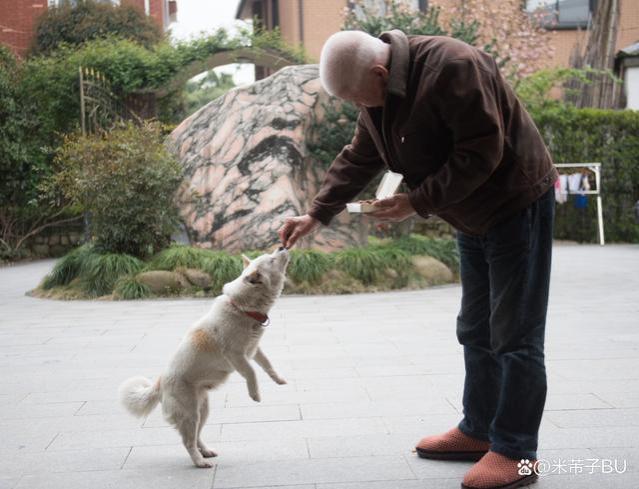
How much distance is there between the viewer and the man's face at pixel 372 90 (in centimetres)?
298

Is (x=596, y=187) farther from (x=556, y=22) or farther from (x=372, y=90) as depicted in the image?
(x=372, y=90)

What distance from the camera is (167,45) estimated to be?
15984mm

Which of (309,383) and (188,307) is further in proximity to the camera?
(188,307)

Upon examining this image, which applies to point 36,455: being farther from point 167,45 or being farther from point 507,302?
point 167,45

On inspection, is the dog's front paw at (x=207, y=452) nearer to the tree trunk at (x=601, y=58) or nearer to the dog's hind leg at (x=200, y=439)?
the dog's hind leg at (x=200, y=439)

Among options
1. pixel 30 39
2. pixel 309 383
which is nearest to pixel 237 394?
pixel 309 383

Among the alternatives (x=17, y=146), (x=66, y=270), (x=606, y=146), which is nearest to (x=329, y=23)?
(x=606, y=146)

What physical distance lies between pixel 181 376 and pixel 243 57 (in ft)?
44.1

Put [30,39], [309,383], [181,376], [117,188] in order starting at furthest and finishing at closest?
1. [30,39]
2. [117,188]
3. [309,383]
4. [181,376]

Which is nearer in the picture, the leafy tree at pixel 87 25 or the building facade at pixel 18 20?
the leafy tree at pixel 87 25

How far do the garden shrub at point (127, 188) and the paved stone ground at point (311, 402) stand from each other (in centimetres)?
191

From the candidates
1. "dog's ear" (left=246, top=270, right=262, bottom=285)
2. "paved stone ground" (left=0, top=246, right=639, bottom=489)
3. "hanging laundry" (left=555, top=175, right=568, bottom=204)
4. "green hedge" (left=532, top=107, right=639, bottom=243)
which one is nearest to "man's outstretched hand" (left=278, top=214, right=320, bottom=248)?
"dog's ear" (left=246, top=270, right=262, bottom=285)

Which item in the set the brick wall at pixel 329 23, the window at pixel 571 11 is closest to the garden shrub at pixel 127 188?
the brick wall at pixel 329 23

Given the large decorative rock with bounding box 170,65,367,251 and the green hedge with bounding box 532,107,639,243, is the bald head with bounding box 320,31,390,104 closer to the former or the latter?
the large decorative rock with bounding box 170,65,367,251
